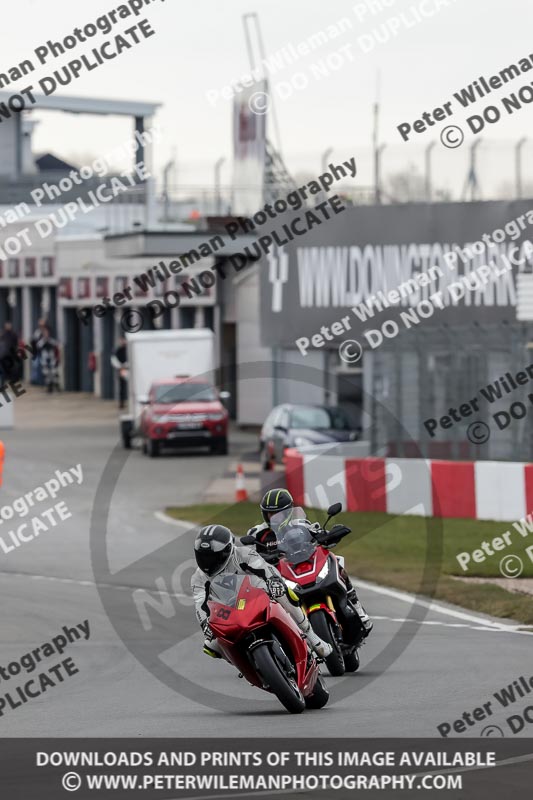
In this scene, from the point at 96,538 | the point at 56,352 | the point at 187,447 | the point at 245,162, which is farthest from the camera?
the point at 56,352

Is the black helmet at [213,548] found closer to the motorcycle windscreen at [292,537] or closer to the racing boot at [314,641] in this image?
the racing boot at [314,641]

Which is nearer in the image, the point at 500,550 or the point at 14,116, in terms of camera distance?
the point at 500,550

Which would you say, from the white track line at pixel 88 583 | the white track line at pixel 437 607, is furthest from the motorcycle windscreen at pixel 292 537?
the white track line at pixel 88 583

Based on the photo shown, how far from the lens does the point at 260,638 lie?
10.3 meters

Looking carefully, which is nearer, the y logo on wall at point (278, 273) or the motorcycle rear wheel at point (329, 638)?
the motorcycle rear wheel at point (329, 638)

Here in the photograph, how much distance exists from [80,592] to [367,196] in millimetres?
17722

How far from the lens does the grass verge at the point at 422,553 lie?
17219 millimetres

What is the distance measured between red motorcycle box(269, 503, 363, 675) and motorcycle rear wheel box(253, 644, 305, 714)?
138 cm

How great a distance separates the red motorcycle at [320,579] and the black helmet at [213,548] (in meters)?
1.31

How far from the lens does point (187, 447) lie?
3531 centimetres

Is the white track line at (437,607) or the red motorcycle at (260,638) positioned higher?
the red motorcycle at (260,638)

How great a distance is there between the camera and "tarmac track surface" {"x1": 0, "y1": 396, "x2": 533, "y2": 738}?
10.2 metres
